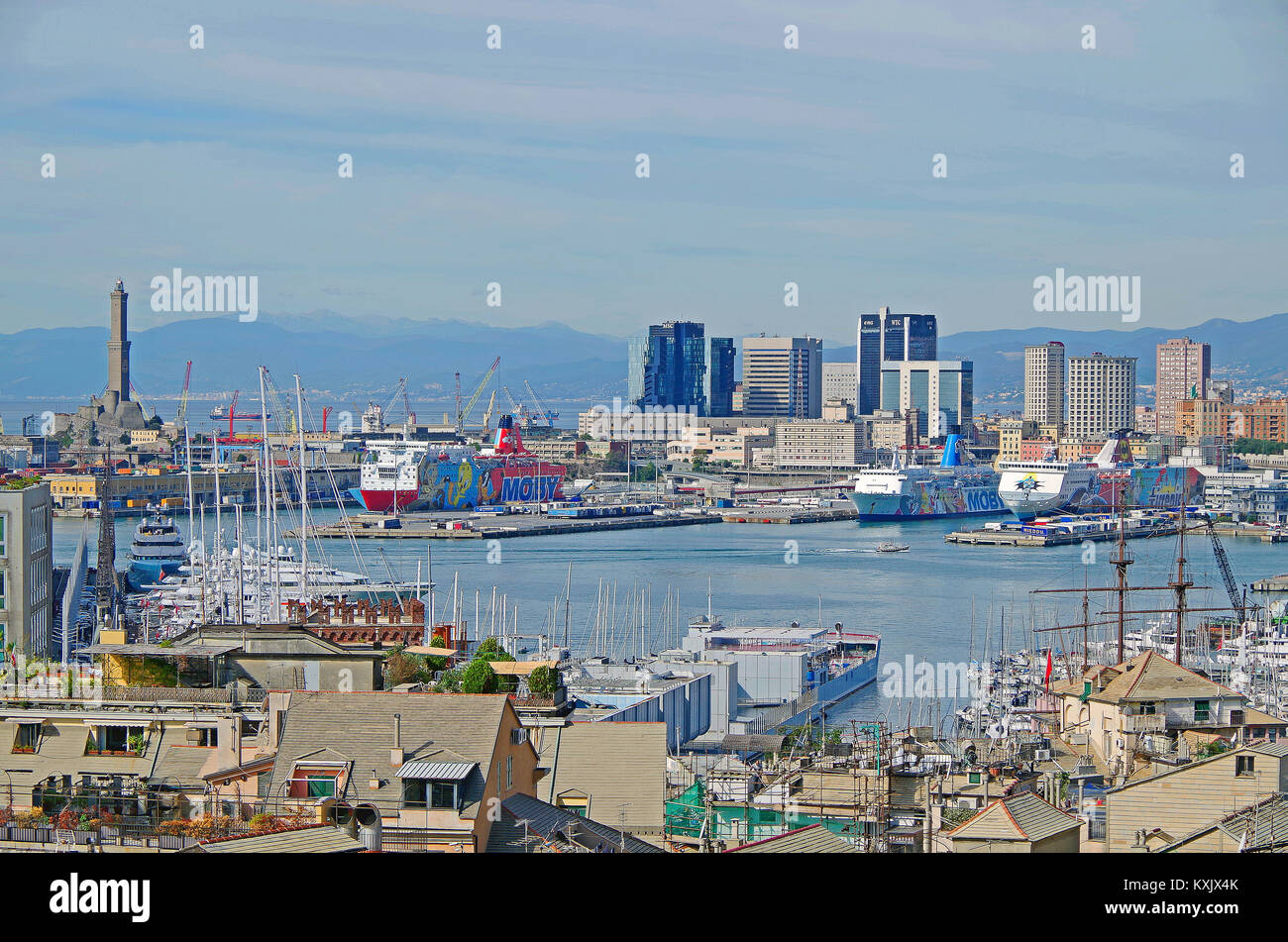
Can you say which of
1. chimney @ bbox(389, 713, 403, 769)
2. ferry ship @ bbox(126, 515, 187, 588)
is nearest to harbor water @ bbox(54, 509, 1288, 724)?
ferry ship @ bbox(126, 515, 187, 588)

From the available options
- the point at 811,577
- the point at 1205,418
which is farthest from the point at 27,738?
the point at 1205,418

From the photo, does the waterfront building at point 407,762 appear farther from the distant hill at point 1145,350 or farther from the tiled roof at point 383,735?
A: the distant hill at point 1145,350

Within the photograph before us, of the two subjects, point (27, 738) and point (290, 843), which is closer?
point (290, 843)

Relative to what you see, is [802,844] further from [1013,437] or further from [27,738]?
[1013,437]

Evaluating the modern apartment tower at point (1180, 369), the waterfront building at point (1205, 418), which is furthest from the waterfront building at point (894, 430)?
the modern apartment tower at point (1180, 369)
